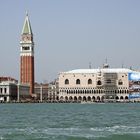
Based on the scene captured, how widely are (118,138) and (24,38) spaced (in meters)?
164

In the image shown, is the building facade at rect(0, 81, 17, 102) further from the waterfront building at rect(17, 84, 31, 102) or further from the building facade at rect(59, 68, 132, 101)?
the building facade at rect(59, 68, 132, 101)

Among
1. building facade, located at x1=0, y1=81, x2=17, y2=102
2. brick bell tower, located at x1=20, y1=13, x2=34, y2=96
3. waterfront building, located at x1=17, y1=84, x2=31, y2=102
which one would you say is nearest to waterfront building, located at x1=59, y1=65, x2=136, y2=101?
brick bell tower, located at x1=20, y1=13, x2=34, y2=96

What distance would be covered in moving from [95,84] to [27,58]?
23856mm

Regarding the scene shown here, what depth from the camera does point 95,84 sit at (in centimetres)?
18475

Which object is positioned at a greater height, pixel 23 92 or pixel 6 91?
pixel 6 91

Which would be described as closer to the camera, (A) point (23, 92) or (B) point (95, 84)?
(B) point (95, 84)

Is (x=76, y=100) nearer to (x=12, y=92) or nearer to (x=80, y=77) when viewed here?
(x=80, y=77)

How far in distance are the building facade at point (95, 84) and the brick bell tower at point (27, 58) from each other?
10102 millimetres

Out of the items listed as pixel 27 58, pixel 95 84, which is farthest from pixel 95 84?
pixel 27 58

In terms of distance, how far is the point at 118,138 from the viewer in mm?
36375

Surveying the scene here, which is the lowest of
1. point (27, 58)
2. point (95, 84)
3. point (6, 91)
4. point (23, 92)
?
point (23, 92)

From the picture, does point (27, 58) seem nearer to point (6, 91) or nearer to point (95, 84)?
point (6, 91)

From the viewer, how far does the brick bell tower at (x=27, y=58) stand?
186 meters

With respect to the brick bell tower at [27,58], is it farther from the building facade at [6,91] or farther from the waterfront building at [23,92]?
the building facade at [6,91]
